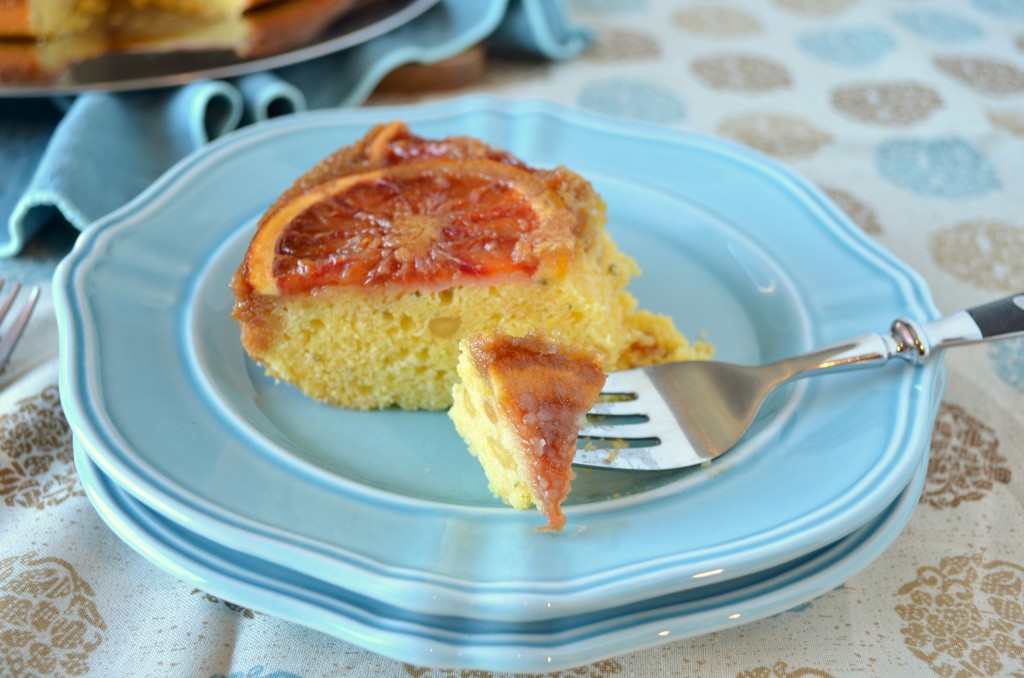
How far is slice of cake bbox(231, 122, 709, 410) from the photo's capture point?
232 centimetres

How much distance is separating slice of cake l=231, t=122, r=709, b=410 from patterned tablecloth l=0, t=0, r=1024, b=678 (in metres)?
0.66

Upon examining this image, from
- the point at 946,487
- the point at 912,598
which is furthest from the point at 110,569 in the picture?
the point at 946,487

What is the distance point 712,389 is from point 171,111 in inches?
89.6

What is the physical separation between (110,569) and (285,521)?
1.39 feet

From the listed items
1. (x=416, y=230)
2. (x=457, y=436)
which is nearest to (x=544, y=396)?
(x=457, y=436)

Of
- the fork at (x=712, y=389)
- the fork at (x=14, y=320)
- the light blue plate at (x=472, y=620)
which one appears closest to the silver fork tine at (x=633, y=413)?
the fork at (x=712, y=389)

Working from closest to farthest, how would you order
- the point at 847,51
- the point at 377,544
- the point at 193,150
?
the point at 377,544
the point at 193,150
the point at 847,51

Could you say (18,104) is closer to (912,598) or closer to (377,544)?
(377,544)

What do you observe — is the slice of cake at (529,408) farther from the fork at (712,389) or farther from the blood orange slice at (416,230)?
the blood orange slice at (416,230)

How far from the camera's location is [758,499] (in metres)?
1.96

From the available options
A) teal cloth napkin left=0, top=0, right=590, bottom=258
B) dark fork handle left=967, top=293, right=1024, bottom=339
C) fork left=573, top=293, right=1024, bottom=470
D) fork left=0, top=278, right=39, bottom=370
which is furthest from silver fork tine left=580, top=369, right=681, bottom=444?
teal cloth napkin left=0, top=0, right=590, bottom=258

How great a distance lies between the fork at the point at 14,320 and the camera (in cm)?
249

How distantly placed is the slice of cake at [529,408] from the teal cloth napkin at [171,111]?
1606 mm

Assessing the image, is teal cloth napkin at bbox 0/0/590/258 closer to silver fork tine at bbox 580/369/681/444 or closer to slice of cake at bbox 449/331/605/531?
slice of cake at bbox 449/331/605/531
